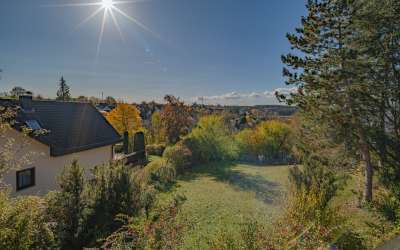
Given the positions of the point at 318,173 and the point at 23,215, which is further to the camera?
the point at 318,173

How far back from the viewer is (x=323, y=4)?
8.00 m

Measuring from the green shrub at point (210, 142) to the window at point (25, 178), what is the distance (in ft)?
40.9

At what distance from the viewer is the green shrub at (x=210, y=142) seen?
19906 mm

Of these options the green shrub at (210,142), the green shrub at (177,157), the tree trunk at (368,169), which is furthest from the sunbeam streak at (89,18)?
the green shrub at (210,142)

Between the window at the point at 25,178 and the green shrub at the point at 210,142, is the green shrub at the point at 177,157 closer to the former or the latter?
the green shrub at the point at 210,142

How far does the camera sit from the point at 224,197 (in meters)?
11.0

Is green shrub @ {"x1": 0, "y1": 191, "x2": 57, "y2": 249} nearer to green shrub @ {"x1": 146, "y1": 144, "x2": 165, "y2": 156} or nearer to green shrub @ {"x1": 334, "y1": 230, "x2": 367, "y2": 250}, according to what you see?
green shrub @ {"x1": 334, "y1": 230, "x2": 367, "y2": 250}

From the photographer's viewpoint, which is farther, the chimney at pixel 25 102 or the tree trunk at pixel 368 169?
the chimney at pixel 25 102

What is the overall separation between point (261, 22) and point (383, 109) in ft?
24.4

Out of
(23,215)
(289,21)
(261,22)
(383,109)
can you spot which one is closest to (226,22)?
(261,22)

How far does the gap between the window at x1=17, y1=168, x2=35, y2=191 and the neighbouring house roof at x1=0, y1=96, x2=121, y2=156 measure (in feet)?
3.54

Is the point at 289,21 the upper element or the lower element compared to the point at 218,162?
upper

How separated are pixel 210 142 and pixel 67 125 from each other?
12227 mm

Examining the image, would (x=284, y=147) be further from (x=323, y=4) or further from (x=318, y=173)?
(x=323, y=4)
